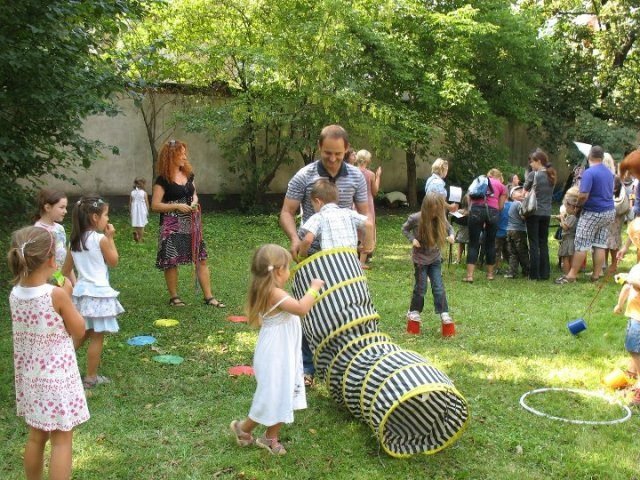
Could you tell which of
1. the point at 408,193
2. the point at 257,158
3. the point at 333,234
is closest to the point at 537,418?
the point at 333,234

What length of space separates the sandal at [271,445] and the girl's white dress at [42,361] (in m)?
1.12

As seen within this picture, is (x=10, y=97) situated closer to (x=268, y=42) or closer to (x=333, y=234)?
(x=333, y=234)

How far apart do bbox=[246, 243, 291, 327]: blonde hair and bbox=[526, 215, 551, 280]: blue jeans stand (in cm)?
621

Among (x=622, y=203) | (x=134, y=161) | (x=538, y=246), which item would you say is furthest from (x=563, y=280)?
(x=134, y=161)

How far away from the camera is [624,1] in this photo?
21.1 m

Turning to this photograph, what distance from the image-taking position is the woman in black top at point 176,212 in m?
6.70

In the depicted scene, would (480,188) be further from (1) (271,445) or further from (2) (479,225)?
(1) (271,445)

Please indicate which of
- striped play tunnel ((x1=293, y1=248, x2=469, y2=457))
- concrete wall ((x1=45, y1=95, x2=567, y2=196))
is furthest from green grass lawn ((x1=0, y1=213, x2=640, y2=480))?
concrete wall ((x1=45, y1=95, x2=567, y2=196))

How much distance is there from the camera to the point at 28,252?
10.0 feet

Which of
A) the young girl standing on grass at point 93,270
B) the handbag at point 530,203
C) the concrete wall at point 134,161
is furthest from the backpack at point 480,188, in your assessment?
the concrete wall at point 134,161

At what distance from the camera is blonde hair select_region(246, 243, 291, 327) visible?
11.9ft

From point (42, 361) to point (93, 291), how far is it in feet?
5.40

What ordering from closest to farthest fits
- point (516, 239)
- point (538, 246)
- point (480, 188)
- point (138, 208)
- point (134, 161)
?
1. point (480, 188)
2. point (538, 246)
3. point (516, 239)
4. point (138, 208)
5. point (134, 161)

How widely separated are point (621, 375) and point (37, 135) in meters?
6.21
